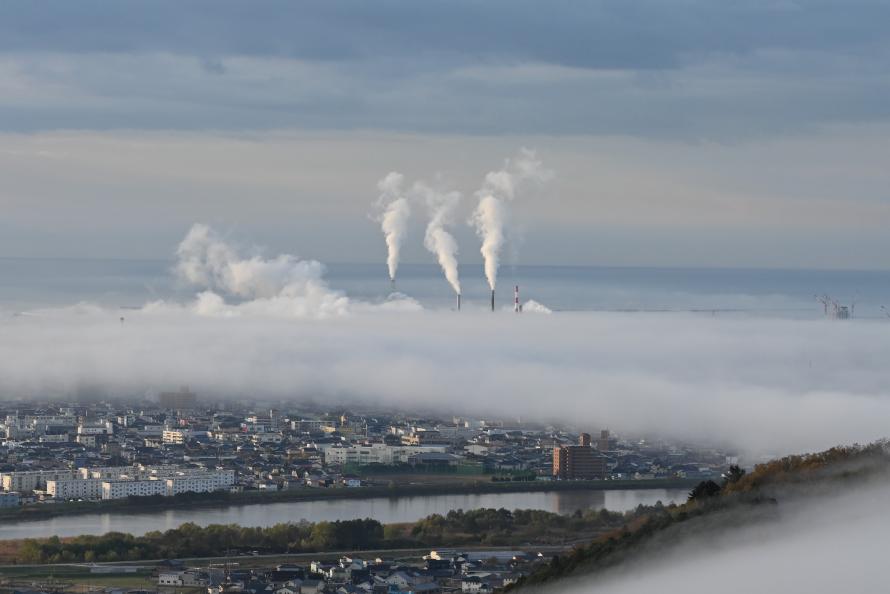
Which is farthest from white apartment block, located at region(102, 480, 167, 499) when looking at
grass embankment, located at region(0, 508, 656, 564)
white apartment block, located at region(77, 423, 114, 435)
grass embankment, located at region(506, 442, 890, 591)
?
grass embankment, located at region(506, 442, 890, 591)

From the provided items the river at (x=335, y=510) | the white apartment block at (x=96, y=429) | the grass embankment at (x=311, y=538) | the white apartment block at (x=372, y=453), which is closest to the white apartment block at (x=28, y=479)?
the river at (x=335, y=510)

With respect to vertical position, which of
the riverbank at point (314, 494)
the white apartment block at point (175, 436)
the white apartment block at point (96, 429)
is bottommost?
the riverbank at point (314, 494)

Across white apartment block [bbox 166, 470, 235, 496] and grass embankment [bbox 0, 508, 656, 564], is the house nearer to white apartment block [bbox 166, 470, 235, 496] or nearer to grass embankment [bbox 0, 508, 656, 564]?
grass embankment [bbox 0, 508, 656, 564]

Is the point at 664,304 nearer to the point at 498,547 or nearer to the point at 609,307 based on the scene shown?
the point at 609,307

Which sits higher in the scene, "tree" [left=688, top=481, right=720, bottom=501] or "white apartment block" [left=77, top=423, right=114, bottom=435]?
"white apartment block" [left=77, top=423, right=114, bottom=435]

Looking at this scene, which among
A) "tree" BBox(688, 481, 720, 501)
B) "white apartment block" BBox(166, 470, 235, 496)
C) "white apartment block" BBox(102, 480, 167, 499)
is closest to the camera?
"tree" BBox(688, 481, 720, 501)

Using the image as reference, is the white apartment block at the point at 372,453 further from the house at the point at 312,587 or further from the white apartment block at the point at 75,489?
the house at the point at 312,587
